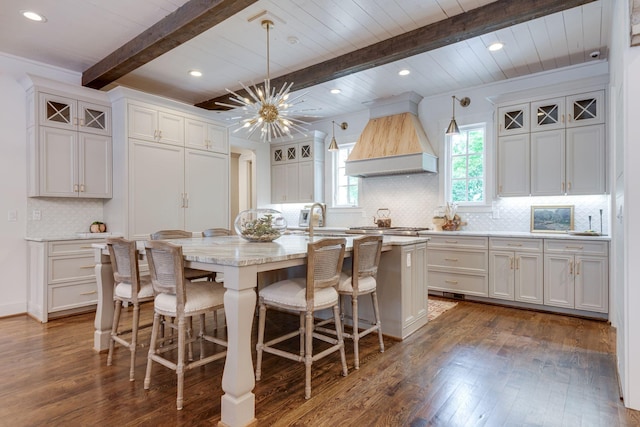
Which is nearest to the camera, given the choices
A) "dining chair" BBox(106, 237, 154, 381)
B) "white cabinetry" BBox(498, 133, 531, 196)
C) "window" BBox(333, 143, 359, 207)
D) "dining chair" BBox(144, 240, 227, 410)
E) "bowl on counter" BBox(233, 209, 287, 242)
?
"dining chair" BBox(144, 240, 227, 410)

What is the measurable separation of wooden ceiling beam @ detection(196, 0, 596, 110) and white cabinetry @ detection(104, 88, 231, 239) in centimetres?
159

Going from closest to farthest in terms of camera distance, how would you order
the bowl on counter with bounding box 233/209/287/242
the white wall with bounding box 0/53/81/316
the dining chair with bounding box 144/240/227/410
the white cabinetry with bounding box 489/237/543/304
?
the dining chair with bounding box 144/240/227/410, the bowl on counter with bounding box 233/209/287/242, the white wall with bounding box 0/53/81/316, the white cabinetry with bounding box 489/237/543/304

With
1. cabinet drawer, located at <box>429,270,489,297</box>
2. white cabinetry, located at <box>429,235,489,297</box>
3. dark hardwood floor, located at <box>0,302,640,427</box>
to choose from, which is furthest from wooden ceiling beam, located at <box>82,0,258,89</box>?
cabinet drawer, located at <box>429,270,489,297</box>

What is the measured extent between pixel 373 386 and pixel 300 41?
3.28 m

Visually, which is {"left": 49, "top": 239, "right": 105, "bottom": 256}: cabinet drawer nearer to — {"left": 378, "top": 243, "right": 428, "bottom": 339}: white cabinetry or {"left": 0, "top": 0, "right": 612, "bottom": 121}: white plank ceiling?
{"left": 0, "top": 0, "right": 612, "bottom": 121}: white plank ceiling

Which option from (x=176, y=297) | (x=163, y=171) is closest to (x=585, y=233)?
(x=176, y=297)

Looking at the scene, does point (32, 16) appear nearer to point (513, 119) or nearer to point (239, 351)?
point (239, 351)

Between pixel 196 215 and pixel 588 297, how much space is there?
4899 mm

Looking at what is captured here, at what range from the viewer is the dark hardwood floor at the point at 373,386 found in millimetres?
1975

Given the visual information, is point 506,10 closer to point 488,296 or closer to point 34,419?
point 488,296

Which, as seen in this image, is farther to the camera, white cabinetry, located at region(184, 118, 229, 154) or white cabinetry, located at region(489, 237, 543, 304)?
white cabinetry, located at region(184, 118, 229, 154)

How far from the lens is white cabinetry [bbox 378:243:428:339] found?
3180mm

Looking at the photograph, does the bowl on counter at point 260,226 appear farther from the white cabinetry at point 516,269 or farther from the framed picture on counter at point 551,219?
the framed picture on counter at point 551,219

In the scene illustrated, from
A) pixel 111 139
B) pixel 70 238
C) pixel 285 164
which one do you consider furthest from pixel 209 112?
pixel 70 238
